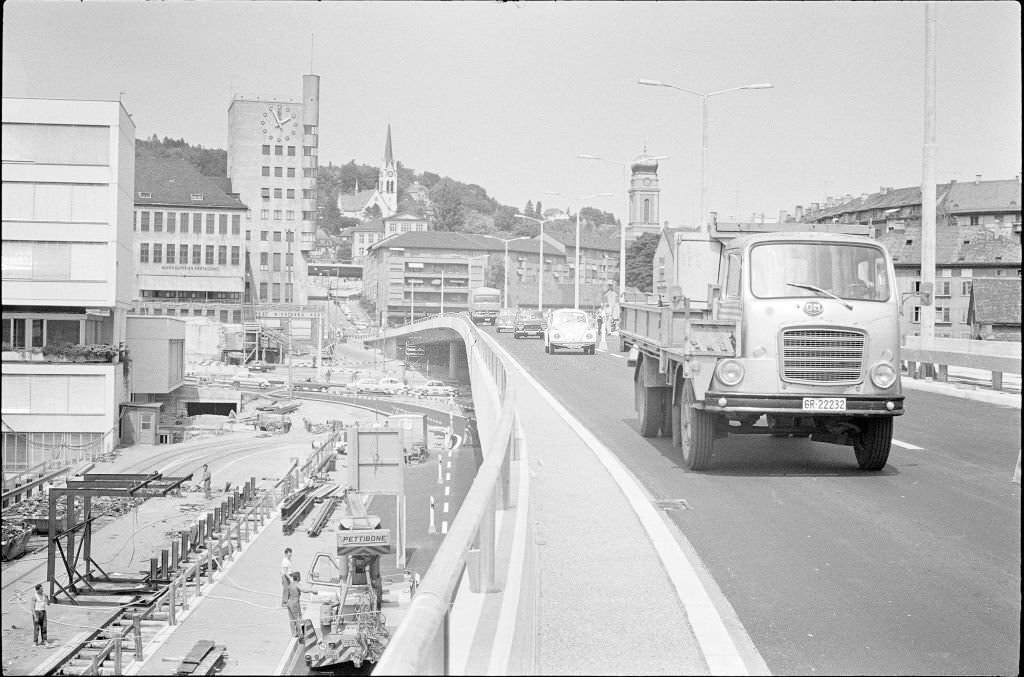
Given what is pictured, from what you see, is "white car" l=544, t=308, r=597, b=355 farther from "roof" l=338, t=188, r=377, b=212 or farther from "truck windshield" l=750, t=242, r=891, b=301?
"truck windshield" l=750, t=242, r=891, b=301

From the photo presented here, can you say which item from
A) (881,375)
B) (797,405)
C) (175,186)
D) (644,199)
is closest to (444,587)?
(797,405)

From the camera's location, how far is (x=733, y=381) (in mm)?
10664

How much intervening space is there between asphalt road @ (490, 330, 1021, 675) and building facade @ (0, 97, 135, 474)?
7301mm

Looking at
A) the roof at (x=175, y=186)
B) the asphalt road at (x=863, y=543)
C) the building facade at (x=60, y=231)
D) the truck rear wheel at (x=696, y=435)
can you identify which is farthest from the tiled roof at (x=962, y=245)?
the roof at (x=175, y=186)

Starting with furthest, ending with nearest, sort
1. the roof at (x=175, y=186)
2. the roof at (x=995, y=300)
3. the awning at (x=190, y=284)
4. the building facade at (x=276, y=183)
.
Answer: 1. the awning at (x=190, y=284)
2. the roof at (x=175, y=186)
3. the building facade at (x=276, y=183)
4. the roof at (x=995, y=300)

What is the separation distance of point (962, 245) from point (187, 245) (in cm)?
3283

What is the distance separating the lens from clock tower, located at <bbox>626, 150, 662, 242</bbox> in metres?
39.2

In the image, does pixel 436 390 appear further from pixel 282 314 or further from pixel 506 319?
pixel 282 314

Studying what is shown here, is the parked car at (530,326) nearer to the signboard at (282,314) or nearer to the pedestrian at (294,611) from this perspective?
the signboard at (282,314)

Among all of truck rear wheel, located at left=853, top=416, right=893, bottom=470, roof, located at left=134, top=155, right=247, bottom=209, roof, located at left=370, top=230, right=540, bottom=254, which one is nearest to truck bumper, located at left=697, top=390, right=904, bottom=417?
truck rear wheel, located at left=853, top=416, right=893, bottom=470

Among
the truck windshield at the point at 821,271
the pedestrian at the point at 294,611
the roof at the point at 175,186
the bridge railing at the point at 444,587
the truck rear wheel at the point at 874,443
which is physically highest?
the roof at the point at 175,186

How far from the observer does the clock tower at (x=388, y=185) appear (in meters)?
41.7

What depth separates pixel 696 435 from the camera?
11398 millimetres

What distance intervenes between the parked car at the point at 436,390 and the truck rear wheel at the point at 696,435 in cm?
7161
